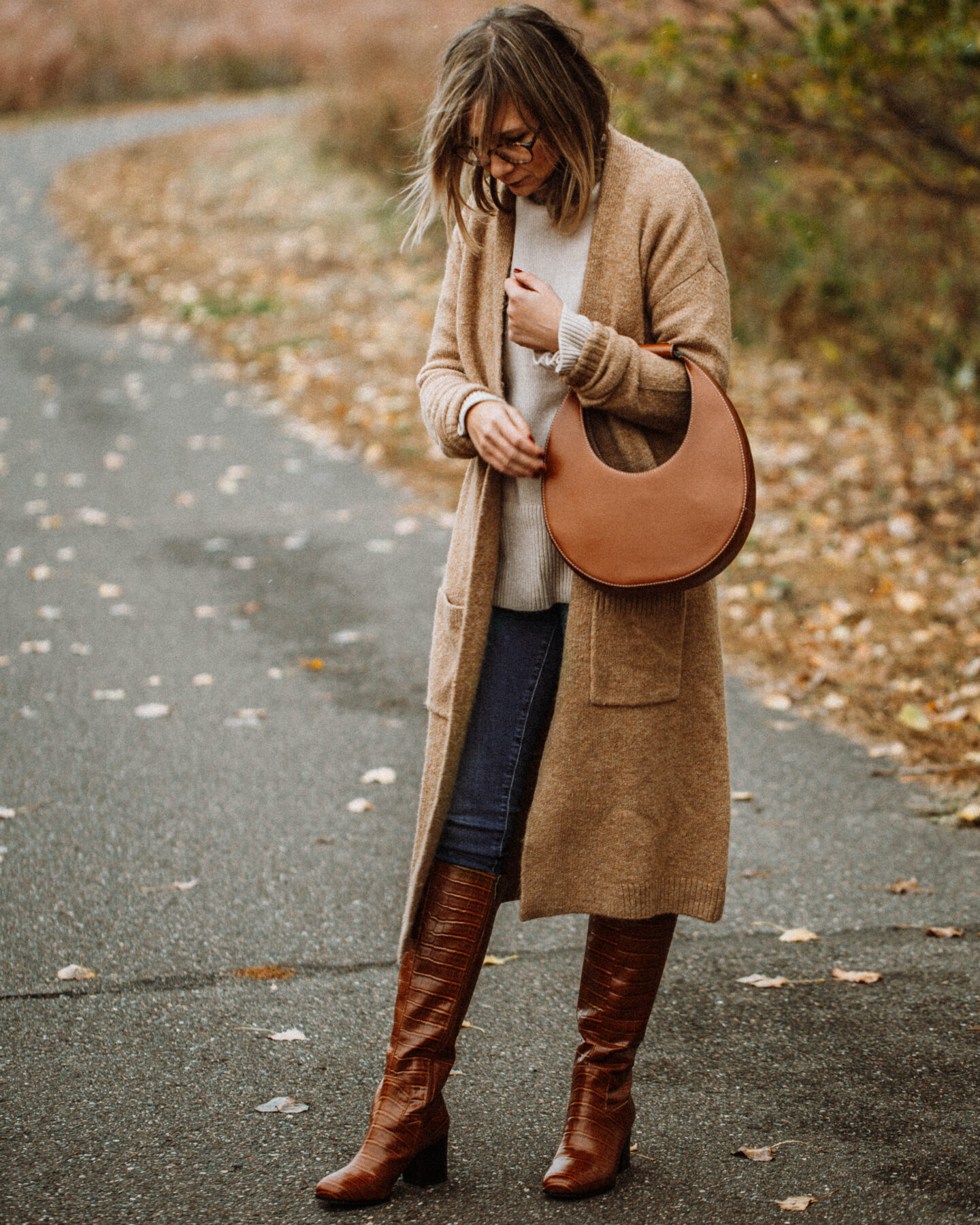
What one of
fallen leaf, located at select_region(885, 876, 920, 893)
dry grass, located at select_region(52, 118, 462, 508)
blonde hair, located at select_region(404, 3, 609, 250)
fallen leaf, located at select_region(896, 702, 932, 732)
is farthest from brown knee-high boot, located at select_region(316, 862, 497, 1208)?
dry grass, located at select_region(52, 118, 462, 508)

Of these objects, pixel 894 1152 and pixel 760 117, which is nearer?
pixel 894 1152

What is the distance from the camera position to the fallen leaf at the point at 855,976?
121 inches

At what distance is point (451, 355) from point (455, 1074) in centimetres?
145

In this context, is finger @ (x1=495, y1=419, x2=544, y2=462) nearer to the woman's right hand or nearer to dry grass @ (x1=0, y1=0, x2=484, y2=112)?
the woman's right hand

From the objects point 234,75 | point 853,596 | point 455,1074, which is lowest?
point 455,1074

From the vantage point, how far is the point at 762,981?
10.1 feet

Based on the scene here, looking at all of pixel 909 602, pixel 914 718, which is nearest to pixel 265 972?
pixel 914 718

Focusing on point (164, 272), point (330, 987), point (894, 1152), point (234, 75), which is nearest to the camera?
point (894, 1152)

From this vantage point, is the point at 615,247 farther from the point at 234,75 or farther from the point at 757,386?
the point at 234,75

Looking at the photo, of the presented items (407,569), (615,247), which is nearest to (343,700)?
(407,569)

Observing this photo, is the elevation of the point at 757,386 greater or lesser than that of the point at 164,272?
lesser

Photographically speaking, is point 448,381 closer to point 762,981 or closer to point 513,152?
point 513,152

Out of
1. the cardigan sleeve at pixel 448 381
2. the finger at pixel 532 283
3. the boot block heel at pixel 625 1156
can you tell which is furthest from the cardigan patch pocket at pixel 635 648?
the boot block heel at pixel 625 1156

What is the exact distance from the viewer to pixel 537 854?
2273 millimetres
